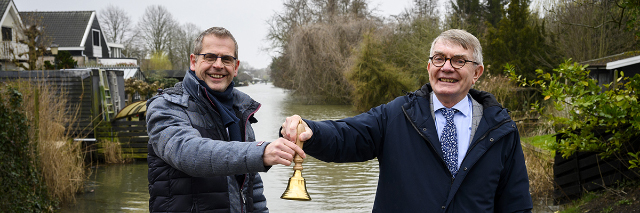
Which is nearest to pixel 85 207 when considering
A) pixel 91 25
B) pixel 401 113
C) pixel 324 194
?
pixel 324 194

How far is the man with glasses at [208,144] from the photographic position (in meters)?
1.81

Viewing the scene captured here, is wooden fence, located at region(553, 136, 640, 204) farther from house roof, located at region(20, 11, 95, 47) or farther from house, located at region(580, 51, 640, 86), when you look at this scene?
house roof, located at region(20, 11, 95, 47)

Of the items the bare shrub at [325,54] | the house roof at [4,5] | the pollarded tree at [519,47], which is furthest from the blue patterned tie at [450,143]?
the house roof at [4,5]

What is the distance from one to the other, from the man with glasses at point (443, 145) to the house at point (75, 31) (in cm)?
3455

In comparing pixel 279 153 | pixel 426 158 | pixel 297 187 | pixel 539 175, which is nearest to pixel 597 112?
pixel 539 175

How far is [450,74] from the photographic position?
2236 mm

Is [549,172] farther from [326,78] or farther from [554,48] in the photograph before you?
[326,78]

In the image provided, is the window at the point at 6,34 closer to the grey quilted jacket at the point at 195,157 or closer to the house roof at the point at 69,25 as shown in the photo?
the house roof at the point at 69,25

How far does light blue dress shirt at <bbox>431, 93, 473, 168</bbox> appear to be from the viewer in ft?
7.32

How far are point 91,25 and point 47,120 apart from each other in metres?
32.1

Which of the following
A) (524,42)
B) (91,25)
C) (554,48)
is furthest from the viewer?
(91,25)

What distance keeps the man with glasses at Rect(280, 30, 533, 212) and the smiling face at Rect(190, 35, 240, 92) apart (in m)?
0.54

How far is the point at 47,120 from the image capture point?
7.49m

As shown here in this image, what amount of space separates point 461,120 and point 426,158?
0.87 ft
